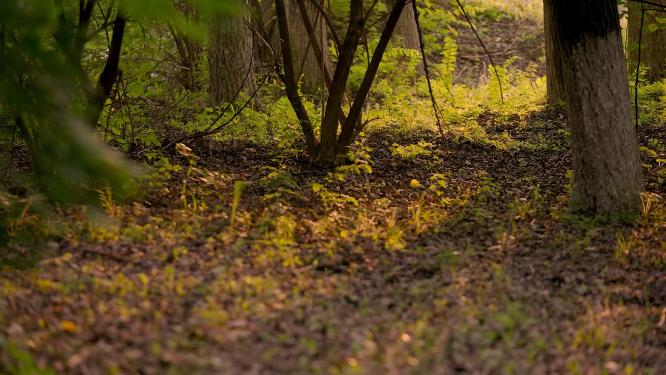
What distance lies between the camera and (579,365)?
3084 millimetres

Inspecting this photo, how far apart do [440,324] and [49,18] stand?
90.4 inches

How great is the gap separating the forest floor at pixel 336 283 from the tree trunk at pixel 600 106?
267 mm

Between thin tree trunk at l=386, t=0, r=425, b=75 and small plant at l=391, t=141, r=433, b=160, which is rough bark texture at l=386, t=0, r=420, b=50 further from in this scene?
small plant at l=391, t=141, r=433, b=160

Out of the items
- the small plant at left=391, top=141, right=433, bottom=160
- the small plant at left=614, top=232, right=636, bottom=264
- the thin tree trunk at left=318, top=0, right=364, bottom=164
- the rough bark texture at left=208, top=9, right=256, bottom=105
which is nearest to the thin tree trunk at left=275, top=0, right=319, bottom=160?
the thin tree trunk at left=318, top=0, right=364, bottom=164

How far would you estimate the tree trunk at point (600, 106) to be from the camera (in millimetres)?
4887

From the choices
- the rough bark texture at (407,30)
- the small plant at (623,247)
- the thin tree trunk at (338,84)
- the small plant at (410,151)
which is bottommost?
the small plant at (623,247)

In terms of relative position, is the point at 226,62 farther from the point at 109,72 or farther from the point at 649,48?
the point at 649,48

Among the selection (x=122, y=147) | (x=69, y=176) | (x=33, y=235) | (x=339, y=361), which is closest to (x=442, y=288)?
(x=339, y=361)

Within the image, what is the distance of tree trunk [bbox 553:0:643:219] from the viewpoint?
489cm

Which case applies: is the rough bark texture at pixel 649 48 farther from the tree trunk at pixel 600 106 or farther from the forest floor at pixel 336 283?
the tree trunk at pixel 600 106

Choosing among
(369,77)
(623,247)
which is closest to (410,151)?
(369,77)

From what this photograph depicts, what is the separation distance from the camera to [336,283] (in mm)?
3670

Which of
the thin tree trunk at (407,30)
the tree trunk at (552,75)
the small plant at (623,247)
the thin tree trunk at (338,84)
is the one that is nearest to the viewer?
the small plant at (623,247)

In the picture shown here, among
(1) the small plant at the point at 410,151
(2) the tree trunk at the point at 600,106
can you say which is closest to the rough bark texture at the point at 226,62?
(1) the small plant at the point at 410,151
